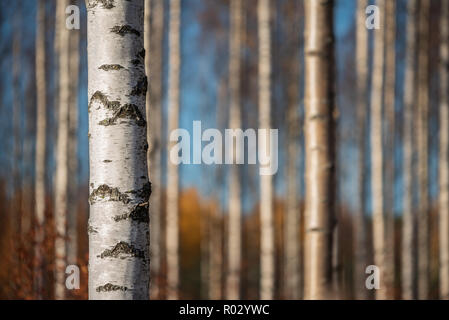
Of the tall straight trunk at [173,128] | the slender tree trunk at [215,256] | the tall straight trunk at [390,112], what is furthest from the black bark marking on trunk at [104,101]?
the slender tree trunk at [215,256]

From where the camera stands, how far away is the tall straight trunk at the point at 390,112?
412 inches

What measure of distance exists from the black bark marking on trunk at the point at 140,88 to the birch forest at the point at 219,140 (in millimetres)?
18

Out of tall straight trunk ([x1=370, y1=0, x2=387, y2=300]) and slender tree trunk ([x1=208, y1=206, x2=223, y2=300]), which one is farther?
slender tree trunk ([x1=208, y1=206, x2=223, y2=300])

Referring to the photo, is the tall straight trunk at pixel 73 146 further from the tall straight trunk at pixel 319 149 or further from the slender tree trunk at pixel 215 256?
the tall straight trunk at pixel 319 149

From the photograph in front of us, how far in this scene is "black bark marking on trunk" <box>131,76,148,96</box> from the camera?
2424mm

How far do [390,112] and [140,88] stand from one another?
9.63m

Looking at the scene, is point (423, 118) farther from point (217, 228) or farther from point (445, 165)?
point (217, 228)

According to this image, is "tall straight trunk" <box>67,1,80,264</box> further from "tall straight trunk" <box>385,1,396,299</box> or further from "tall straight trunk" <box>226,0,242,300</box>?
"tall straight trunk" <box>385,1,396,299</box>

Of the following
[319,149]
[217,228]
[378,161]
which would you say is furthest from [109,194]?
[217,228]

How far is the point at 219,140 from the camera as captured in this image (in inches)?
664

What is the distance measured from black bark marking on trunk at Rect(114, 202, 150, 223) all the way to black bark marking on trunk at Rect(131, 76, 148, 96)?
0.50 metres

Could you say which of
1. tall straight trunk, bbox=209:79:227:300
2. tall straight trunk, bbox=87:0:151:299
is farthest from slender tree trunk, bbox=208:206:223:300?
tall straight trunk, bbox=87:0:151:299
